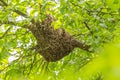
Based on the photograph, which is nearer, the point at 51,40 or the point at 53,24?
the point at 53,24

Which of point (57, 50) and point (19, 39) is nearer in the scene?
point (57, 50)

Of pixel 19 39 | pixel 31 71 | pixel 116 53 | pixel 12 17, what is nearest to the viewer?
pixel 116 53

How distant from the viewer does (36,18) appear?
2.31m

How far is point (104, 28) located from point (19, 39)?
86 cm

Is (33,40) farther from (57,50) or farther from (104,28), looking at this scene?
(104,28)

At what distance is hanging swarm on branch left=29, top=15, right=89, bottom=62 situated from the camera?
7.64 ft

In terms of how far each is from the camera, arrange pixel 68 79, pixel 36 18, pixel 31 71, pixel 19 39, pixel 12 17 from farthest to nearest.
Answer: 1. pixel 31 71
2. pixel 19 39
3. pixel 12 17
4. pixel 36 18
5. pixel 68 79

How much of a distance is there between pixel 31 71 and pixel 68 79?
2.33m

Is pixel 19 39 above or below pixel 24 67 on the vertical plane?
above

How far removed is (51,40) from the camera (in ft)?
7.68

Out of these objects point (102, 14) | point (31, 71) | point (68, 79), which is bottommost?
point (31, 71)

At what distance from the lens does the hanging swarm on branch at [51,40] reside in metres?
2.33

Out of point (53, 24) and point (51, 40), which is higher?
point (53, 24)

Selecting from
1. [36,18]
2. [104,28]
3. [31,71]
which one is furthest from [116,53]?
[31,71]
